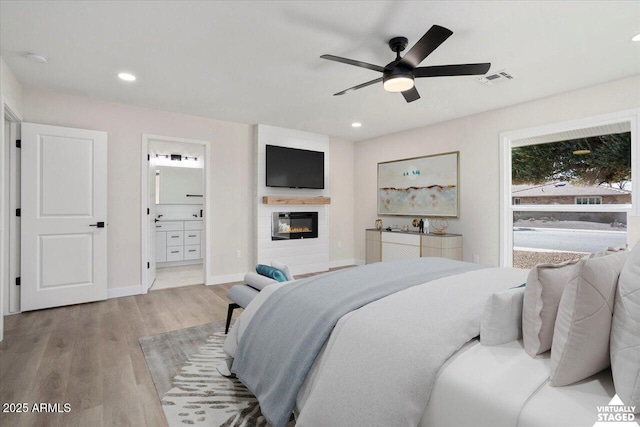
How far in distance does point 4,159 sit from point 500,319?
4.57 meters

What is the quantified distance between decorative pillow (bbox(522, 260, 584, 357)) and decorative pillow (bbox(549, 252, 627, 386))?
118mm

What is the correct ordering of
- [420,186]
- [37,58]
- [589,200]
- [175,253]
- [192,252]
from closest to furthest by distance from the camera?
[37,58], [589,200], [420,186], [175,253], [192,252]

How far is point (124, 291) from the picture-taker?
4129 millimetres

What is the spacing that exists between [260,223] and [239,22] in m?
3.20

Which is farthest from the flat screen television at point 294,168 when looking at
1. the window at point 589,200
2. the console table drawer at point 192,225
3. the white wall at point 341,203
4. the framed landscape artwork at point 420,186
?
the window at point 589,200

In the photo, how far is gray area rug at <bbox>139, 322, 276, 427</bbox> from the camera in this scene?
5.71 feet

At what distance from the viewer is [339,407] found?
1.21 meters

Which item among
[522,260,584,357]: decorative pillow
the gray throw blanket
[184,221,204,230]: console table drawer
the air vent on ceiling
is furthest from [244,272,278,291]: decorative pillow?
[184,221,204,230]: console table drawer

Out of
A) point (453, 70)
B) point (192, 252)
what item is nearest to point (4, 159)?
point (192, 252)

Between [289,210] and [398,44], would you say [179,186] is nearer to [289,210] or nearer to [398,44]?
[289,210]

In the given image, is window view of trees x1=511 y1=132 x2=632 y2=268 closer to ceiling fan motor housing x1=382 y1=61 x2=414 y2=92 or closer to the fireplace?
ceiling fan motor housing x1=382 y1=61 x2=414 y2=92

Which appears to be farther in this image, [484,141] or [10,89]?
[484,141]

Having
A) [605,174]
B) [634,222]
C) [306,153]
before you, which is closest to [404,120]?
[306,153]

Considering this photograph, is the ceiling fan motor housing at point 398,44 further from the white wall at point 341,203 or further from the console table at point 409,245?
the white wall at point 341,203
